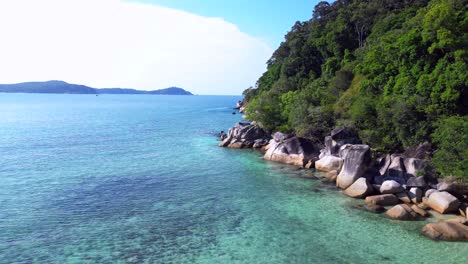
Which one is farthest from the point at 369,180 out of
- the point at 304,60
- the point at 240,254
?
the point at 304,60

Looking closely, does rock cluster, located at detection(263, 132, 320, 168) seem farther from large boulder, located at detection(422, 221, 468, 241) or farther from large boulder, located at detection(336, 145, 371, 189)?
large boulder, located at detection(422, 221, 468, 241)

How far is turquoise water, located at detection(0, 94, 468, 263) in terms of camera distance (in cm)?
1745

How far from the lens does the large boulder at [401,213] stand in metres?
21.7

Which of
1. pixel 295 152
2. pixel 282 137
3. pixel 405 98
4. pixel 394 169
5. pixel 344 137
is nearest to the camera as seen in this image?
pixel 394 169

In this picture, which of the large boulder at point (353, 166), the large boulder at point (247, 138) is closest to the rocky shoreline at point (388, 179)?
the large boulder at point (353, 166)

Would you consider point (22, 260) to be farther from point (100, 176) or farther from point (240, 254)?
point (100, 176)

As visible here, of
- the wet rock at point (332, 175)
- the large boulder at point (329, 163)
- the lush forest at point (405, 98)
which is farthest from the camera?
the large boulder at point (329, 163)

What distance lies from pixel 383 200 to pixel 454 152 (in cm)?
551

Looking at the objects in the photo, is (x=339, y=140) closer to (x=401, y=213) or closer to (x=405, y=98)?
(x=405, y=98)

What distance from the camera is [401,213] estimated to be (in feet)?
71.6

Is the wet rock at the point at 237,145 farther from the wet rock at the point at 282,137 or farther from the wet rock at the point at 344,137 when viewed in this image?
the wet rock at the point at 344,137

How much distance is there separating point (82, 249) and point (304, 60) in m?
65.7

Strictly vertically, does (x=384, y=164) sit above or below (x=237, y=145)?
above

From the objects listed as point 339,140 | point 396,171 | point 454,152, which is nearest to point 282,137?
point 339,140
